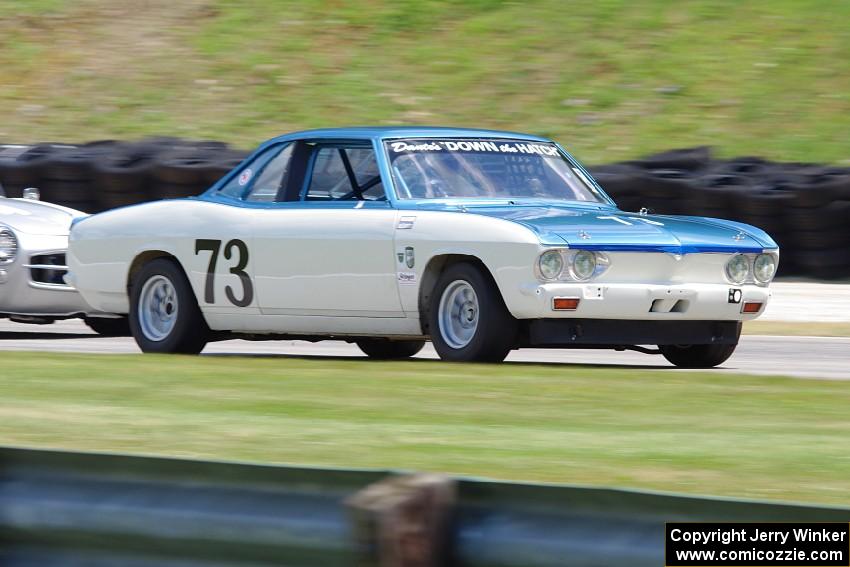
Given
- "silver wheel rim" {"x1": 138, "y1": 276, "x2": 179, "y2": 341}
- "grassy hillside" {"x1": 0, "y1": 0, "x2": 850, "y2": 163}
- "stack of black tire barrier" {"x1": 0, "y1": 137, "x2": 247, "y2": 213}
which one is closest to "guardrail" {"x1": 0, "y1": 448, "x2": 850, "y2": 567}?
"silver wheel rim" {"x1": 138, "y1": 276, "x2": 179, "y2": 341}

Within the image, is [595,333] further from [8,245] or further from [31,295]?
[8,245]

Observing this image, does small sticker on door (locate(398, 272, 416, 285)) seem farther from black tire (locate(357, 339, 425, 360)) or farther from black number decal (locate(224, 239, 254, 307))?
black tire (locate(357, 339, 425, 360))

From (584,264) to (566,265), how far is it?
0.10 metres

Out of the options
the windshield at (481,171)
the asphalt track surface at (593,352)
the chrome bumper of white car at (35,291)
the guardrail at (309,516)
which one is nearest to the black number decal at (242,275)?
the asphalt track surface at (593,352)

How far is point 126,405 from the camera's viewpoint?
6.52 metres

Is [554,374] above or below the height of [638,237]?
below

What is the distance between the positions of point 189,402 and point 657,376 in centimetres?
251

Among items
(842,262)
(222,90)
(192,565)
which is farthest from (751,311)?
(222,90)

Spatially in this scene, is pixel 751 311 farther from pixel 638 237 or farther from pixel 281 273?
pixel 281 273

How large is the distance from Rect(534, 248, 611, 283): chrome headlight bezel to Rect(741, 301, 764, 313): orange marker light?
1.00 meters

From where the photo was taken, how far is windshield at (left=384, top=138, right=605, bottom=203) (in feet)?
29.3

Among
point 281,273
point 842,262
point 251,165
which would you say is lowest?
point 842,262

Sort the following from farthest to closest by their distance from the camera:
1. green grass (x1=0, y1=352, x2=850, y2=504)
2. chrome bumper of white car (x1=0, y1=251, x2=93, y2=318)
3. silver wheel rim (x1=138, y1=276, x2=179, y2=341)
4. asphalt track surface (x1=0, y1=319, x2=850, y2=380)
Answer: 1. chrome bumper of white car (x1=0, y1=251, x2=93, y2=318)
2. silver wheel rim (x1=138, y1=276, x2=179, y2=341)
3. asphalt track surface (x1=0, y1=319, x2=850, y2=380)
4. green grass (x1=0, y1=352, x2=850, y2=504)

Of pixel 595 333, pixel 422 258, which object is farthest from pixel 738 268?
pixel 422 258
